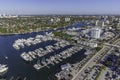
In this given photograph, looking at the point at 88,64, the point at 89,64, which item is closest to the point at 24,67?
the point at 88,64

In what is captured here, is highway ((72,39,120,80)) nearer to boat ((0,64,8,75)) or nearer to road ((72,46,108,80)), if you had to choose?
road ((72,46,108,80))

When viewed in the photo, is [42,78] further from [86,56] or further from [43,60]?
[86,56]

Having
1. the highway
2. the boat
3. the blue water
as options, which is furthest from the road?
the boat

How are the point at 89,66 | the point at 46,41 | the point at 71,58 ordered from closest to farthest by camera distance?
the point at 89,66
the point at 71,58
the point at 46,41

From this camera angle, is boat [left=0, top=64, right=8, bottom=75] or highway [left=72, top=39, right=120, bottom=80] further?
boat [left=0, top=64, right=8, bottom=75]

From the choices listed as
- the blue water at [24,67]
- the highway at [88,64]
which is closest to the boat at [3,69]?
the blue water at [24,67]

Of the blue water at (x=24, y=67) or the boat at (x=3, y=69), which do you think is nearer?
the blue water at (x=24, y=67)

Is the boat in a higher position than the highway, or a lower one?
lower

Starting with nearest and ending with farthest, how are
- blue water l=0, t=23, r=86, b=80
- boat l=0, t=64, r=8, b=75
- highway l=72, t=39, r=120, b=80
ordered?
highway l=72, t=39, r=120, b=80
blue water l=0, t=23, r=86, b=80
boat l=0, t=64, r=8, b=75

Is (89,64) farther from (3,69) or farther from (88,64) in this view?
(3,69)

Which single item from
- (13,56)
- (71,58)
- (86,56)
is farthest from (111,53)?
(13,56)

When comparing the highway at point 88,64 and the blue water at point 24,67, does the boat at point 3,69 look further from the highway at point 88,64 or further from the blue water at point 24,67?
the highway at point 88,64
